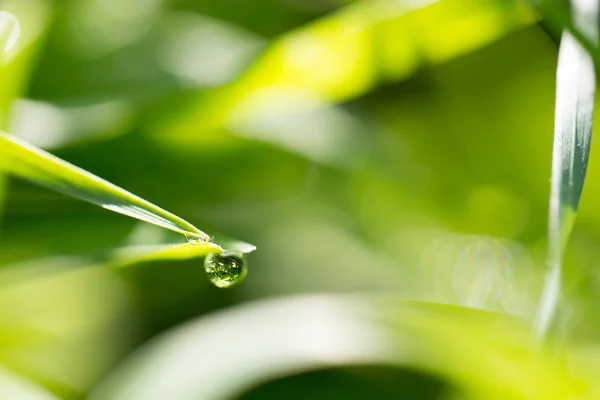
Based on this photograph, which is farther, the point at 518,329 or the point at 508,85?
the point at 508,85

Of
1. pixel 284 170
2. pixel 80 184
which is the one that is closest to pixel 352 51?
Result: pixel 284 170

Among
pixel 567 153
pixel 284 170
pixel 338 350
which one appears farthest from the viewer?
pixel 284 170

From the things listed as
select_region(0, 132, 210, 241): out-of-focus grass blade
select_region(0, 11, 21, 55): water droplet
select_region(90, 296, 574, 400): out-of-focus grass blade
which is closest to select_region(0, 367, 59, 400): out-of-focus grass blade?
select_region(90, 296, 574, 400): out-of-focus grass blade

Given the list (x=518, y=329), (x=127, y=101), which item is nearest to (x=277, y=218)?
(x=127, y=101)

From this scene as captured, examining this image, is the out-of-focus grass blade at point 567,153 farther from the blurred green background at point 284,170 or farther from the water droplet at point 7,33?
the water droplet at point 7,33

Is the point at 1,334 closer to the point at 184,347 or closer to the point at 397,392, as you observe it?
the point at 184,347

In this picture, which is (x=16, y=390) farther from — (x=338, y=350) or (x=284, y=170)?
(x=284, y=170)

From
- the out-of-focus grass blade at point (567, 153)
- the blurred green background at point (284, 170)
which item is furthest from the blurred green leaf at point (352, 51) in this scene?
the out-of-focus grass blade at point (567, 153)
